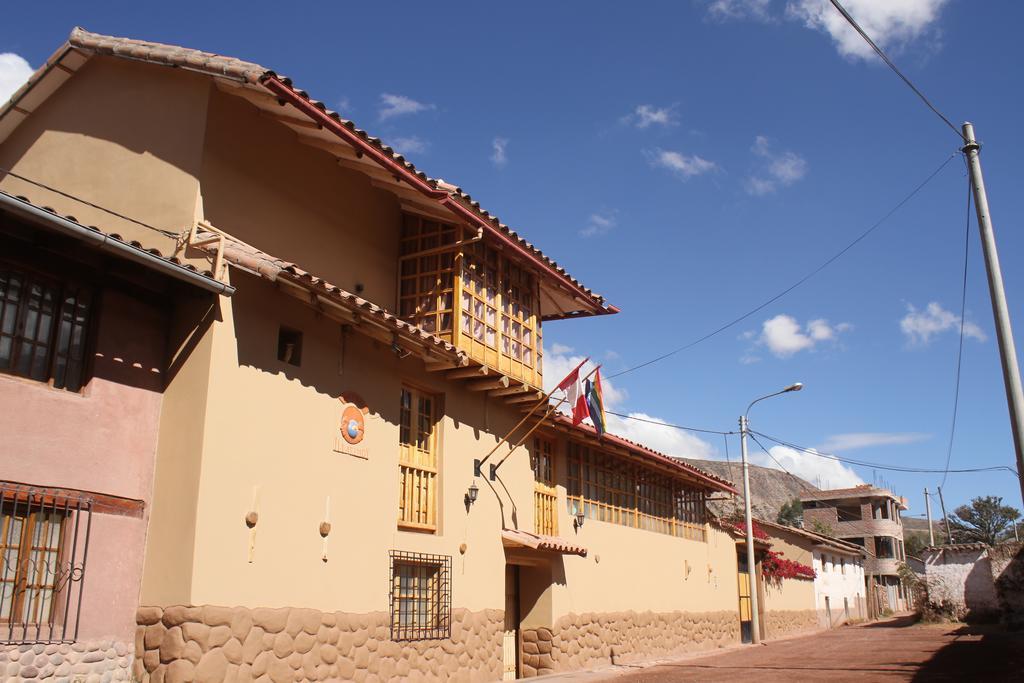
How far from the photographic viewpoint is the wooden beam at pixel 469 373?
14.8m

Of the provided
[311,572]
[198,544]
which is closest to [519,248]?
[311,572]

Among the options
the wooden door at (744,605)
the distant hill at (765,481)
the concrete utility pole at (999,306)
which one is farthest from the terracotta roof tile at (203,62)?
the distant hill at (765,481)

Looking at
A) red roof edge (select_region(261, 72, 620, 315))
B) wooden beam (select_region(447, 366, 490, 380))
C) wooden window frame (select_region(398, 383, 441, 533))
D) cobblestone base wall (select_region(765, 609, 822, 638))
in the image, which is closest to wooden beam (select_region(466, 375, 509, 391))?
wooden beam (select_region(447, 366, 490, 380))

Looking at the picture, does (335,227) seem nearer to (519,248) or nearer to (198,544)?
(519,248)

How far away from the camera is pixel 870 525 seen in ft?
203

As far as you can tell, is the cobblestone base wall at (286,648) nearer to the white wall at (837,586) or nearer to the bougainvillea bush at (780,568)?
the bougainvillea bush at (780,568)

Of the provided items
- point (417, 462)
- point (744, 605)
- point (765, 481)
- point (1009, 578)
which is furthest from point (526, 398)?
point (765, 481)

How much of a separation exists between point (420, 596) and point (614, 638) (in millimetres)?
7704

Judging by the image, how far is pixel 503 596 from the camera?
15.9m

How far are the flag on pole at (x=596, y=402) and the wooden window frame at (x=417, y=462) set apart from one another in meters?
2.99

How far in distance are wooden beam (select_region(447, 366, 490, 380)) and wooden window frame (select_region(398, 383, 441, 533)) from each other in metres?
0.46

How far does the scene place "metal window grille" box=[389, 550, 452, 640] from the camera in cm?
1330

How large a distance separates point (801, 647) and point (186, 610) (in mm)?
20173

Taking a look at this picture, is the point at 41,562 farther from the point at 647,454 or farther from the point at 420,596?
the point at 647,454
